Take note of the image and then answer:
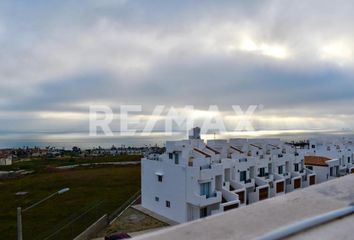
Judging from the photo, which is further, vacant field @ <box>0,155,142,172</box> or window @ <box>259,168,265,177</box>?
vacant field @ <box>0,155,142,172</box>

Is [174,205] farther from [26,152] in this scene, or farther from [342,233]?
[26,152]

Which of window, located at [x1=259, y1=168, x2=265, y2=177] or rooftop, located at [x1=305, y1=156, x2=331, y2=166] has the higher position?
rooftop, located at [x1=305, y1=156, x2=331, y2=166]

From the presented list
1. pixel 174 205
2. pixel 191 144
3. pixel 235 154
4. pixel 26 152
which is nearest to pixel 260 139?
pixel 235 154

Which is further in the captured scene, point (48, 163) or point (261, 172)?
point (48, 163)

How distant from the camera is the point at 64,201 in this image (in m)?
26.8

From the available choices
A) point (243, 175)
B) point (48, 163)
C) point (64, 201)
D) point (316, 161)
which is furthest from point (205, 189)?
point (48, 163)

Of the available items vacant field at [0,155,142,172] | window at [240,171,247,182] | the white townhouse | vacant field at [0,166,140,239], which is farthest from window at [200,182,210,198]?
vacant field at [0,155,142,172]

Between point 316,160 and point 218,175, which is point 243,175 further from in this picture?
point 316,160

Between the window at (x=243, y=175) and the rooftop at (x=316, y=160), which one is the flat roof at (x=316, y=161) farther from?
the window at (x=243, y=175)

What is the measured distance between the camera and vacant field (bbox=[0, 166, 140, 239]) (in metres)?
18.9

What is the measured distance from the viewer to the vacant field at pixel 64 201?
1888 cm

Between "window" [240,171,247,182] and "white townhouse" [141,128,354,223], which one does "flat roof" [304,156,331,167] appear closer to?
"white townhouse" [141,128,354,223]

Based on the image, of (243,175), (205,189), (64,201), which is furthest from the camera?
(64,201)

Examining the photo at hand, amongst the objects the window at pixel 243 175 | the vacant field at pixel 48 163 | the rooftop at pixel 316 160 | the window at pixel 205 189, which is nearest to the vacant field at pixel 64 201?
the window at pixel 205 189
